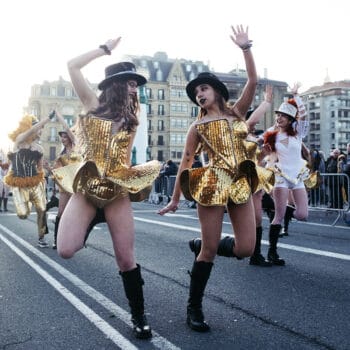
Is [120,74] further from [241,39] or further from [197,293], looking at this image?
[197,293]

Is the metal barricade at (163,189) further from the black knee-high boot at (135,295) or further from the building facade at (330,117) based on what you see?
the building facade at (330,117)

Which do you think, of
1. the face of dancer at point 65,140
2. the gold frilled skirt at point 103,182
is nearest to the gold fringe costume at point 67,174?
the gold frilled skirt at point 103,182

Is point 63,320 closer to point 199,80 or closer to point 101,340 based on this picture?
point 101,340

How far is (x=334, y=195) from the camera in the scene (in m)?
13.6

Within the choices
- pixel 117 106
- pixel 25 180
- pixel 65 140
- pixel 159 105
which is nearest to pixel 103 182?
pixel 117 106

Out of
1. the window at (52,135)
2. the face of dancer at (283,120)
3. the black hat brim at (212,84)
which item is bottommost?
the face of dancer at (283,120)

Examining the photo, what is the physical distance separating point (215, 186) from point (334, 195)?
405 inches

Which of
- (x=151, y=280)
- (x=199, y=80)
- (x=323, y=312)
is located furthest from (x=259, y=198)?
(x=199, y=80)

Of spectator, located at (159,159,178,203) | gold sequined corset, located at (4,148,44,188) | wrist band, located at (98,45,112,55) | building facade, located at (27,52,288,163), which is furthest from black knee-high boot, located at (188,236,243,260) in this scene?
building facade, located at (27,52,288,163)

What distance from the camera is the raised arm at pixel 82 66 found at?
3949mm

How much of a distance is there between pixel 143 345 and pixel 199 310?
60 cm

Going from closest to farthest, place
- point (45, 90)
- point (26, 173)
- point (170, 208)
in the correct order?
point (170, 208) → point (26, 173) → point (45, 90)

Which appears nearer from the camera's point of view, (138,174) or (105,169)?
(105,169)

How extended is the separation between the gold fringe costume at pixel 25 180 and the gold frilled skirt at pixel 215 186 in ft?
17.4
